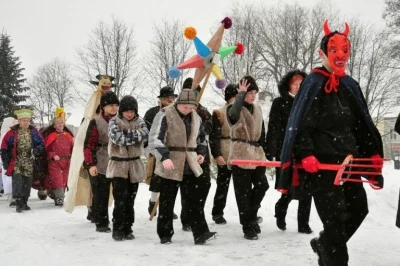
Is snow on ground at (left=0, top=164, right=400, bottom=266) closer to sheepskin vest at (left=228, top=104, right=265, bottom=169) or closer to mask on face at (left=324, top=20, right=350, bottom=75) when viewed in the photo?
sheepskin vest at (left=228, top=104, right=265, bottom=169)

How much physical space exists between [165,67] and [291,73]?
30.9m

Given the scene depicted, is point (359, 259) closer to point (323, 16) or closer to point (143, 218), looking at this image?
point (143, 218)

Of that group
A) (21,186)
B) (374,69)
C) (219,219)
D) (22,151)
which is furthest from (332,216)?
(374,69)

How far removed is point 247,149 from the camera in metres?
5.93

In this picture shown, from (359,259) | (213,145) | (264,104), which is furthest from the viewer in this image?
(264,104)

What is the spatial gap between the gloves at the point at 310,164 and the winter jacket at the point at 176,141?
2.03 meters

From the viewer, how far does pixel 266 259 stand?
4.67m

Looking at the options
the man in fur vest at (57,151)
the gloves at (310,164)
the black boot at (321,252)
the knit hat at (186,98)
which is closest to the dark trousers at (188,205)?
the knit hat at (186,98)

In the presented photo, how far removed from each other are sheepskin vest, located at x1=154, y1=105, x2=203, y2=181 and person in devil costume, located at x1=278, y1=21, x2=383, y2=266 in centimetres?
183

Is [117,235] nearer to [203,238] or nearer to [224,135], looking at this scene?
[203,238]

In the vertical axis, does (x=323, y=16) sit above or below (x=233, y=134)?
above

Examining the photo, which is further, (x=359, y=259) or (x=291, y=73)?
(x=291, y=73)

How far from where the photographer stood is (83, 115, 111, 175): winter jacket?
21.2 feet

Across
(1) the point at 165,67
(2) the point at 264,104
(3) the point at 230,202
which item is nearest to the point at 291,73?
(3) the point at 230,202
